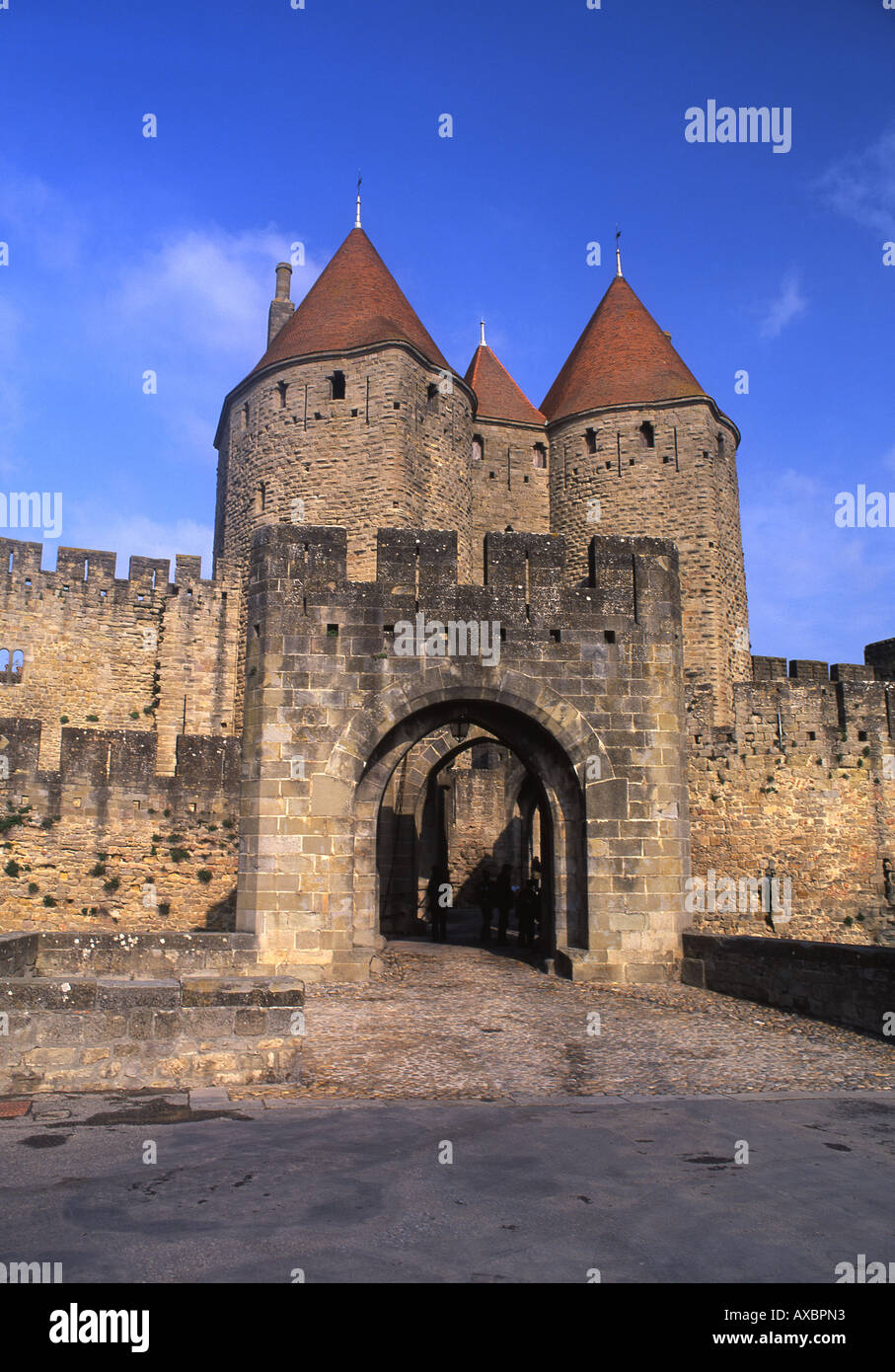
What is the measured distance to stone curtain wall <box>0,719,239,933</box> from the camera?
46.2 ft

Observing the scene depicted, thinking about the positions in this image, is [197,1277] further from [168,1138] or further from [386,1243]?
[168,1138]

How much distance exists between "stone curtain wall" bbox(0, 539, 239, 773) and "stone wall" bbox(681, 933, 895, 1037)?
16.9 m

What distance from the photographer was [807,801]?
17656 mm

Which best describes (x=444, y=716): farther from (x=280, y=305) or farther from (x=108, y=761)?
(x=280, y=305)

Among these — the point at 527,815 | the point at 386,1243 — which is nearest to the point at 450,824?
the point at 527,815

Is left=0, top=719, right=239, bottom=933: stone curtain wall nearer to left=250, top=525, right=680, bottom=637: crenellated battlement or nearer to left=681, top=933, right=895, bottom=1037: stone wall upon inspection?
left=250, top=525, right=680, bottom=637: crenellated battlement

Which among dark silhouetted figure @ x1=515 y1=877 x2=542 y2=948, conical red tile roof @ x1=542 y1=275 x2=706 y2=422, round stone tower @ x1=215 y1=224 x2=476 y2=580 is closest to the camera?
dark silhouetted figure @ x1=515 y1=877 x2=542 y2=948

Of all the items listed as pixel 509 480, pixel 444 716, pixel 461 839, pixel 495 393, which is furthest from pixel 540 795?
pixel 495 393

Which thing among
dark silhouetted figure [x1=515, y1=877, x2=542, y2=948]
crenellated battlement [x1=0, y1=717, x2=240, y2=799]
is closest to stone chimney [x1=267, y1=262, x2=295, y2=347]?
crenellated battlement [x1=0, y1=717, x2=240, y2=799]

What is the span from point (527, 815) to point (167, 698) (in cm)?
1006

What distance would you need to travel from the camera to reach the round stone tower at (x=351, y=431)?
2505 centimetres

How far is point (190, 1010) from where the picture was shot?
6039 mm

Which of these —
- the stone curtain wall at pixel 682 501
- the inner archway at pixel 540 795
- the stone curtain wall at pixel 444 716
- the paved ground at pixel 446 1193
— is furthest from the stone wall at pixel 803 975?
the stone curtain wall at pixel 682 501

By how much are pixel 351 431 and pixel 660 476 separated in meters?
8.76
